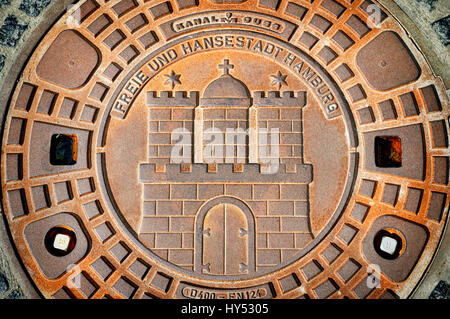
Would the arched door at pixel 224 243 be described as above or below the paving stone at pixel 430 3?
below

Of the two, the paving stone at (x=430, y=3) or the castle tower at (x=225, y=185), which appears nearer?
the paving stone at (x=430, y=3)

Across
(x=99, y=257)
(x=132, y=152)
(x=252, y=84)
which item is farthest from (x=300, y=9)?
(x=99, y=257)

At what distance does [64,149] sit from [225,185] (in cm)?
251

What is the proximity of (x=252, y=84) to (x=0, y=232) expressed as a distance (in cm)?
435

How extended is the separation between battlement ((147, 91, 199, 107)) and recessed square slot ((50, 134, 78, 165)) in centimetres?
131

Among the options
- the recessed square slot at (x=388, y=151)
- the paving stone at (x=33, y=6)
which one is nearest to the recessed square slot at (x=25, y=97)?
the paving stone at (x=33, y=6)

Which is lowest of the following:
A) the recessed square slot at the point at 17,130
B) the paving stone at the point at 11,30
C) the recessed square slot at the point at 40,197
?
the recessed square slot at the point at 40,197

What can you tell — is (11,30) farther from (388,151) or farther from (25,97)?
(388,151)

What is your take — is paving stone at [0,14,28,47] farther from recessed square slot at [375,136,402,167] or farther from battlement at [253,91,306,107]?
recessed square slot at [375,136,402,167]

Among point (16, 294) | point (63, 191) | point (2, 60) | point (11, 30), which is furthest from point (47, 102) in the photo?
point (16, 294)

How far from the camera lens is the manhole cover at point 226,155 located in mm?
4879

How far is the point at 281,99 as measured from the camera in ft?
16.5

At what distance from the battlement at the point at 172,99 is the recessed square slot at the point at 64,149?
1.31 m

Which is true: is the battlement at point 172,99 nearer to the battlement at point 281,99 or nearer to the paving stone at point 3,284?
the battlement at point 281,99
